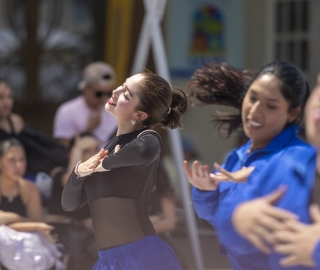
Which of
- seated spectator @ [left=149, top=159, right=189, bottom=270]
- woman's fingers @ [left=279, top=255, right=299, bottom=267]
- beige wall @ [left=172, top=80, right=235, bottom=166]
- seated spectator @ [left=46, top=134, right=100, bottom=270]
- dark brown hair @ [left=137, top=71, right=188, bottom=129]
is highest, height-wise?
dark brown hair @ [left=137, top=71, right=188, bottom=129]

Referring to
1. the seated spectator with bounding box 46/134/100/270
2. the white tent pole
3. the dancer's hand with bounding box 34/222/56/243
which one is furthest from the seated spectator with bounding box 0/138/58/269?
the white tent pole

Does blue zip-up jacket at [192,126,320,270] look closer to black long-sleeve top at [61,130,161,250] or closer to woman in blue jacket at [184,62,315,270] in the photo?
woman in blue jacket at [184,62,315,270]

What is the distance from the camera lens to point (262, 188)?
8.66 feet

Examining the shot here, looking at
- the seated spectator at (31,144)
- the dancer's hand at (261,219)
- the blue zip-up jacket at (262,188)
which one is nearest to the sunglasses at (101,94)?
the seated spectator at (31,144)

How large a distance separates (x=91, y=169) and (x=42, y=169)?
2501 millimetres

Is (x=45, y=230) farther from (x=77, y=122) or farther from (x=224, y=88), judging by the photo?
(x=77, y=122)

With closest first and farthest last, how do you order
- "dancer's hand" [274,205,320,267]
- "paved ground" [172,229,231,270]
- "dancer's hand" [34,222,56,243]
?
"dancer's hand" [274,205,320,267] → "dancer's hand" [34,222,56,243] → "paved ground" [172,229,231,270]

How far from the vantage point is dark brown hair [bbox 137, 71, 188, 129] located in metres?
2.90

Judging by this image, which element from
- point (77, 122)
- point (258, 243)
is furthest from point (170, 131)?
point (258, 243)

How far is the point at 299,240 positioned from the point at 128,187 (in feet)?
2.81

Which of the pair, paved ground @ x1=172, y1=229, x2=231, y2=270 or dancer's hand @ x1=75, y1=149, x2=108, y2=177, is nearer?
dancer's hand @ x1=75, y1=149, x2=108, y2=177

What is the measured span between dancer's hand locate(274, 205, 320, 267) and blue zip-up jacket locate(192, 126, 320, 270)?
5cm

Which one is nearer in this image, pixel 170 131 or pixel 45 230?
pixel 45 230

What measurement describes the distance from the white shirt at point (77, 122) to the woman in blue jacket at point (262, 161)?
6.73ft
